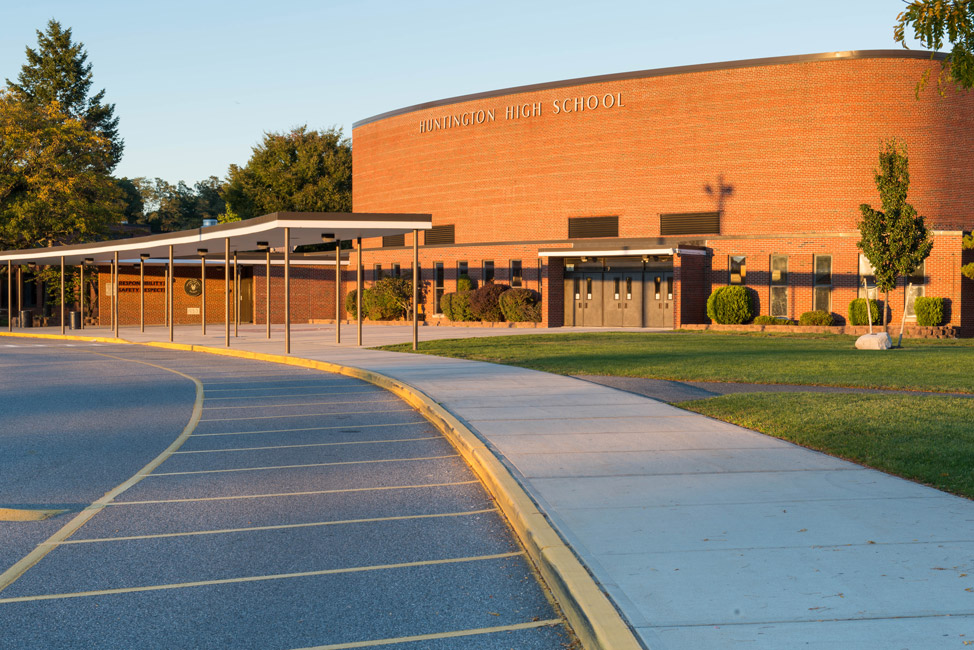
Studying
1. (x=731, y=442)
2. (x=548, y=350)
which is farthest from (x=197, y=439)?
(x=548, y=350)

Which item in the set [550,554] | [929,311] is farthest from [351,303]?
[550,554]

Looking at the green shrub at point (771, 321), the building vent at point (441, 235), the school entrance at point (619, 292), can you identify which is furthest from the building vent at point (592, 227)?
the green shrub at point (771, 321)

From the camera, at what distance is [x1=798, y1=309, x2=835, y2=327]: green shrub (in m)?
37.9

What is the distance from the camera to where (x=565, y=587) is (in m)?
5.28

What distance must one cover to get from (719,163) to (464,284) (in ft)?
47.3

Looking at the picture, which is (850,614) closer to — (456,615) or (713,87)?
(456,615)

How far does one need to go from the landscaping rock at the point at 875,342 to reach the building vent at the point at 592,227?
1881 cm

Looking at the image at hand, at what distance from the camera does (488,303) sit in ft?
150

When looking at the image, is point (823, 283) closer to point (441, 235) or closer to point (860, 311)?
point (860, 311)

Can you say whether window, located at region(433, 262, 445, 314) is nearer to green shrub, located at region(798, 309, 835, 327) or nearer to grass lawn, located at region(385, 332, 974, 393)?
grass lawn, located at region(385, 332, 974, 393)

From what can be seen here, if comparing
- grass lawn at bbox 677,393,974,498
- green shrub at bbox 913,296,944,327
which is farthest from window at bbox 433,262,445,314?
grass lawn at bbox 677,393,974,498

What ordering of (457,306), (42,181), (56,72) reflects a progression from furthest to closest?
(56,72), (42,181), (457,306)

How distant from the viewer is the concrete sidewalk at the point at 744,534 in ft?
15.3

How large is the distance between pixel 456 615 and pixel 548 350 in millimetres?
21030
